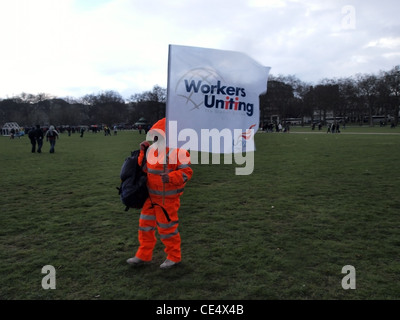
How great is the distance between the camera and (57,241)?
5395 millimetres

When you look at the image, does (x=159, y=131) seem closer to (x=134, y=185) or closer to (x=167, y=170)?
(x=167, y=170)

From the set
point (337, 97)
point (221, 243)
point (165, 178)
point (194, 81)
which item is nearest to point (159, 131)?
point (165, 178)

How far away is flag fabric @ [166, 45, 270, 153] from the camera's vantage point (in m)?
4.05

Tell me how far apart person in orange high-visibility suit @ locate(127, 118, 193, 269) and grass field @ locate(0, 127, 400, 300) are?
0.26 metres

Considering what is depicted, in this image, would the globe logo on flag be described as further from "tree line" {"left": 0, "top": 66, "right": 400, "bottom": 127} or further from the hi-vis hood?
"tree line" {"left": 0, "top": 66, "right": 400, "bottom": 127}

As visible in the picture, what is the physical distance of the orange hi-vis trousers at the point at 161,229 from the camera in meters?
4.36

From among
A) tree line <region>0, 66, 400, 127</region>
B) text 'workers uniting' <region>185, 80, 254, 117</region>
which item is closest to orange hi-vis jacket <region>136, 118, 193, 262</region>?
text 'workers uniting' <region>185, 80, 254, 117</region>

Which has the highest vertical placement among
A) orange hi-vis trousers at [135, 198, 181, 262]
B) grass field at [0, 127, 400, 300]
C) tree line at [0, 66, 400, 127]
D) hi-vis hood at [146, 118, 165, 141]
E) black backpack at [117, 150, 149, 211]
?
tree line at [0, 66, 400, 127]

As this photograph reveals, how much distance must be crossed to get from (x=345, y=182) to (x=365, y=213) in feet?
11.8

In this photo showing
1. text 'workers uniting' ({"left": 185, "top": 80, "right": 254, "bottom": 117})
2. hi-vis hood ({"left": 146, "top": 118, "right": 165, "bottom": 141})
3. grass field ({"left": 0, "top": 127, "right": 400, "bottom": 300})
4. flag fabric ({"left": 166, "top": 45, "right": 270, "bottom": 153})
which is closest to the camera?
grass field ({"left": 0, "top": 127, "right": 400, "bottom": 300})

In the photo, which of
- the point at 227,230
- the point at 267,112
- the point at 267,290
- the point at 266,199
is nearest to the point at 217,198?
the point at 266,199

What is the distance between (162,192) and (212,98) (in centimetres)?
136

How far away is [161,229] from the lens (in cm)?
437

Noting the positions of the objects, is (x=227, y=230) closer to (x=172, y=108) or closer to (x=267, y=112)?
(x=172, y=108)
